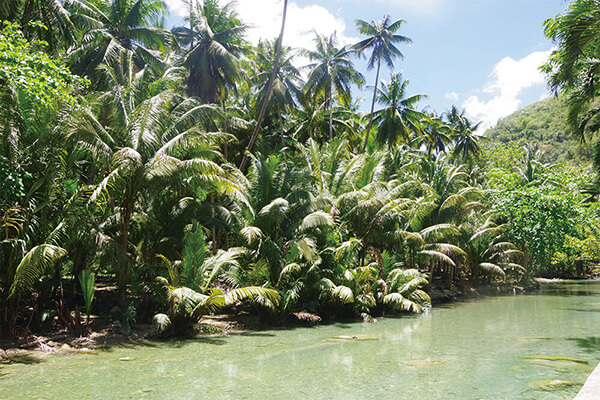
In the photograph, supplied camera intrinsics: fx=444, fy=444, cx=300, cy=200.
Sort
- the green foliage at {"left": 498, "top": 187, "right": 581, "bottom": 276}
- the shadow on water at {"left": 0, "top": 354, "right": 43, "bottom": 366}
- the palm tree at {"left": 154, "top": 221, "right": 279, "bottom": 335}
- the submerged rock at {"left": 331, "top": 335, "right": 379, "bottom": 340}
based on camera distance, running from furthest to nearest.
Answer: the green foliage at {"left": 498, "top": 187, "right": 581, "bottom": 276} < the submerged rock at {"left": 331, "top": 335, "right": 379, "bottom": 340} < the palm tree at {"left": 154, "top": 221, "right": 279, "bottom": 335} < the shadow on water at {"left": 0, "top": 354, "right": 43, "bottom": 366}

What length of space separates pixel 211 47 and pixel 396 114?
44.5 feet

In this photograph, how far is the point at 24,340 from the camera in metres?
9.46

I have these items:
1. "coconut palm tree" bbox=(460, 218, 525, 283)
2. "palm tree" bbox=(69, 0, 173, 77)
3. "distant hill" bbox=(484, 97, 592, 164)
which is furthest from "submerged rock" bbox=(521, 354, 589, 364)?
"distant hill" bbox=(484, 97, 592, 164)

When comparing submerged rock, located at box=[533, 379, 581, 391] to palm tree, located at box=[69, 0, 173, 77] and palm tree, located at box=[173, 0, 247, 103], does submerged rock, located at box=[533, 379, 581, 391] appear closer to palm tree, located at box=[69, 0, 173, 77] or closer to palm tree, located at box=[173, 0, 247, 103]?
palm tree, located at box=[173, 0, 247, 103]

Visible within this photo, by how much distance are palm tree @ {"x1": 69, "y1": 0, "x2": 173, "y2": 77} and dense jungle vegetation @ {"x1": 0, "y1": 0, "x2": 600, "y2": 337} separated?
0.33ft

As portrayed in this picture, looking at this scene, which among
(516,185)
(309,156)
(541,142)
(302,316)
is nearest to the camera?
(302,316)

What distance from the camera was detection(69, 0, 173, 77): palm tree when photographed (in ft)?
65.2

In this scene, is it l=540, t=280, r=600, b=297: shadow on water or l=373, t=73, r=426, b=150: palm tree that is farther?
l=373, t=73, r=426, b=150: palm tree

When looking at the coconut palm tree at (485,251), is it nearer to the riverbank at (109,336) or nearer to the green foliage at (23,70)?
the riverbank at (109,336)

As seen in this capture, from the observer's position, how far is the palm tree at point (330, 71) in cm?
2669

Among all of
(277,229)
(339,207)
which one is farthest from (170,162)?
(339,207)

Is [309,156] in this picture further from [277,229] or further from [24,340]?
[24,340]

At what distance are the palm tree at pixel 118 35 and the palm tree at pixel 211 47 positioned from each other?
4.61 ft

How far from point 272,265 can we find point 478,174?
31.6 metres
